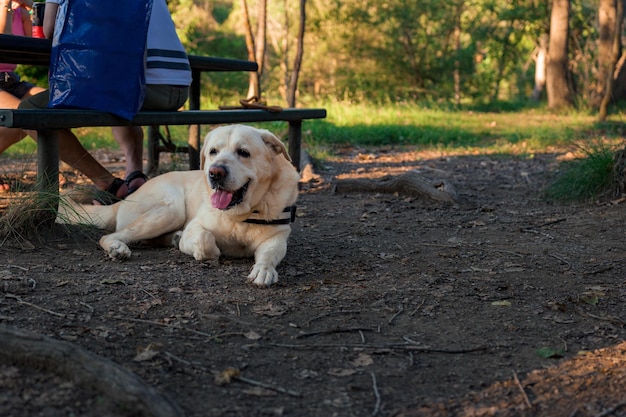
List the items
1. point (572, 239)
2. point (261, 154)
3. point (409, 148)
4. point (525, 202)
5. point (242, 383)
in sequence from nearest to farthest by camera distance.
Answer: point (242, 383) < point (261, 154) < point (572, 239) < point (525, 202) < point (409, 148)

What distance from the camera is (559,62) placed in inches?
719

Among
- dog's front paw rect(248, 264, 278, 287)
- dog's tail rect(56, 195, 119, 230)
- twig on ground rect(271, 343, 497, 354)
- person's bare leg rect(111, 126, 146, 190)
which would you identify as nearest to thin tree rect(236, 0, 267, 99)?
person's bare leg rect(111, 126, 146, 190)

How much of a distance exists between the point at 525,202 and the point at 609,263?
7.49 ft

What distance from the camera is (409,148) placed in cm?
1097

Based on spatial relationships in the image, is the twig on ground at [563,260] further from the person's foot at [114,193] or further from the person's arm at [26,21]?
the person's arm at [26,21]

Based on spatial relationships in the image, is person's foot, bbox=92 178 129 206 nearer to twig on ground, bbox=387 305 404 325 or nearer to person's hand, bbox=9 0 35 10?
person's hand, bbox=9 0 35 10

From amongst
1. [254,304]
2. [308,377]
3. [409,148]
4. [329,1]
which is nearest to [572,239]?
[254,304]

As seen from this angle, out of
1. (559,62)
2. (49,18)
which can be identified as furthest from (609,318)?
(559,62)

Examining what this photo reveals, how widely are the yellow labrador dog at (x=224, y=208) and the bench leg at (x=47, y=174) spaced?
3.5 inches

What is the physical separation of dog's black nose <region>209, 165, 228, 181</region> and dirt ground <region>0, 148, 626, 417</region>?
0.49 metres

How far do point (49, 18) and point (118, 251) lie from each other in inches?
62.8

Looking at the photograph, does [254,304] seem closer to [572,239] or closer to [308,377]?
[308,377]

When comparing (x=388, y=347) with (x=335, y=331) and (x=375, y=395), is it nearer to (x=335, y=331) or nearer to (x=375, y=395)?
(x=335, y=331)

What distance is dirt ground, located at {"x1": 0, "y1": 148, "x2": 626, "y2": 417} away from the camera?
2518 mm
